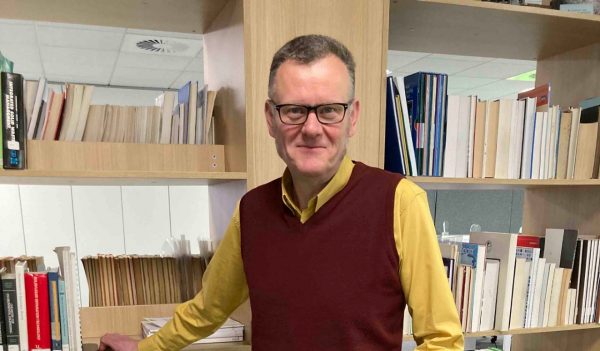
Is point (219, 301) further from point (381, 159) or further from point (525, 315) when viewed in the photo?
point (525, 315)

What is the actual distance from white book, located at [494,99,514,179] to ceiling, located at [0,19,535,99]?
6.84 ft

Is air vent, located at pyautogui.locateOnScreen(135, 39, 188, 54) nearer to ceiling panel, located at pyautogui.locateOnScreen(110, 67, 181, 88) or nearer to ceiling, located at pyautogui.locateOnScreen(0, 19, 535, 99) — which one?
ceiling, located at pyautogui.locateOnScreen(0, 19, 535, 99)

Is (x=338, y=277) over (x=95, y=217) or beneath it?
over

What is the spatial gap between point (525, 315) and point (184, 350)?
44.8 inches

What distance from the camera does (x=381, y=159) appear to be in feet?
4.24

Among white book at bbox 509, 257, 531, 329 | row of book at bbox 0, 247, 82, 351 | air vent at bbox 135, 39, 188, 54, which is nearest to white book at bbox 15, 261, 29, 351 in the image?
row of book at bbox 0, 247, 82, 351

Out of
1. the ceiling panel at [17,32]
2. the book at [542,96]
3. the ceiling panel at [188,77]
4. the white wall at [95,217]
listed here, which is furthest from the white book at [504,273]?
the ceiling panel at [188,77]

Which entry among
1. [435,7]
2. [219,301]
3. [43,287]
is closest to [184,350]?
[219,301]

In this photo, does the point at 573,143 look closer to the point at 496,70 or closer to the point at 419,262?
the point at 419,262

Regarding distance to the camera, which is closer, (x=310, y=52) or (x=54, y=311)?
(x=310, y=52)

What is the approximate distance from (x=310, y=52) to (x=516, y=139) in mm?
948

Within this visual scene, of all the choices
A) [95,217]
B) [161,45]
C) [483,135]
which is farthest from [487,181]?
[95,217]

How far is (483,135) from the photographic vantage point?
1428 mm

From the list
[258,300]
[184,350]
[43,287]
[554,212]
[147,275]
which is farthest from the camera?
[554,212]
